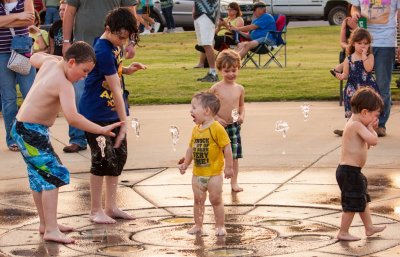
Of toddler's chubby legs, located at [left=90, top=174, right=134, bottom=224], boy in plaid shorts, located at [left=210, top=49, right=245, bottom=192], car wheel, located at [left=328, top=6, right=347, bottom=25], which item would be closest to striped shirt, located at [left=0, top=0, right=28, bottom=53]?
boy in plaid shorts, located at [left=210, top=49, right=245, bottom=192]

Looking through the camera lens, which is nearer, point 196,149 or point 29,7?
point 196,149

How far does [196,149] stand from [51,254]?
1276 millimetres

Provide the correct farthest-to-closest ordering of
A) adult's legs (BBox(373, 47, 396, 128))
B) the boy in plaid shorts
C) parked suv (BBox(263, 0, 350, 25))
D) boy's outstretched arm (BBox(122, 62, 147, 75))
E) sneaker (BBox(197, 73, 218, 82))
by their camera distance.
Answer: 1. parked suv (BBox(263, 0, 350, 25))
2. sneaker (BBox(197, 73, 218, 82))
3. adult's legs (BBox(373, 47, 396, 128))
4. the boy in plaid shorts
5. boy's outstretched arm (BBox(122, 62, 147, 75))

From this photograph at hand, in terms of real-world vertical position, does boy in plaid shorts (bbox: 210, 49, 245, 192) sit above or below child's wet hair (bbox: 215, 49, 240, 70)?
below

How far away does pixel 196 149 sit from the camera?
7.37 metres

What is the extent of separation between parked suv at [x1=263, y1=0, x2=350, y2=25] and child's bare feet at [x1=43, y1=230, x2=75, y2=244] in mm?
26111

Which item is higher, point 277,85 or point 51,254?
point 51,254

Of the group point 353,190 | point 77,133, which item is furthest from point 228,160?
point 77,133

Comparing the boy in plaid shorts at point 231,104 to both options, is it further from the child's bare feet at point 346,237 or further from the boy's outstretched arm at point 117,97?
the child's bare feet at point 346,237

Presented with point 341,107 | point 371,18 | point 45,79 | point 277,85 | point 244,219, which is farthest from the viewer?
point 277,85

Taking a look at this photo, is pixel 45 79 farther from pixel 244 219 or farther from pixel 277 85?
pixel 277 85

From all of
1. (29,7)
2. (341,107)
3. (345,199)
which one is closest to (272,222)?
(345,199)

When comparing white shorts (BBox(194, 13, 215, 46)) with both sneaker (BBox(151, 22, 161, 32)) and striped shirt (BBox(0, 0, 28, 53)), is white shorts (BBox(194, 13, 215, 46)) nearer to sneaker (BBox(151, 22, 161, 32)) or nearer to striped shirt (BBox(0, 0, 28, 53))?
striped shirt (BBox(0, 0, 28, 53))

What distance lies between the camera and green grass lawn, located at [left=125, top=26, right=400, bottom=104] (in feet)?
50.8
